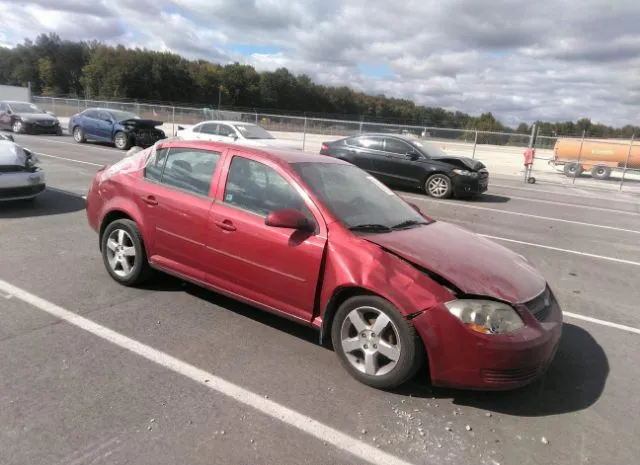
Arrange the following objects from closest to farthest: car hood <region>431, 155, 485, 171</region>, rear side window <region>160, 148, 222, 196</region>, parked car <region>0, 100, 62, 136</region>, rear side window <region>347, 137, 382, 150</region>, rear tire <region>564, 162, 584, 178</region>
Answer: rear side window <region>160, 148, 222, 196</region> → car hood <region>431, 155, 485, 171</region> → rear side window <region>347, 137, 382, 150</region> → rear tire <region>564, 162, 584, 178</region> → parked car <region>0, 100, 62, 136</region>

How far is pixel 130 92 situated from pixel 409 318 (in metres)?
91.4

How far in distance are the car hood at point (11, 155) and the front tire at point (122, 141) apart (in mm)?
11861

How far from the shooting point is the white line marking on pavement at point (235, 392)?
2.74 meters

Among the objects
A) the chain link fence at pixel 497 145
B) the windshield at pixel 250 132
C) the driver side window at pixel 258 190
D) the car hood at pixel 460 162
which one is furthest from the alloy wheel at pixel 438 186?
the driver side window at pixel 258 190

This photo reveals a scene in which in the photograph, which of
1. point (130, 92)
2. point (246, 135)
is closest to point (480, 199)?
point (246, 135)

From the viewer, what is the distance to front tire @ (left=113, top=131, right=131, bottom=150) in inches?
774

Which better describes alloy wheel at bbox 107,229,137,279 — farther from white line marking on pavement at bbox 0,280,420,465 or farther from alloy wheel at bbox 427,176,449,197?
alloy wheel at bbox 427,176,449,197

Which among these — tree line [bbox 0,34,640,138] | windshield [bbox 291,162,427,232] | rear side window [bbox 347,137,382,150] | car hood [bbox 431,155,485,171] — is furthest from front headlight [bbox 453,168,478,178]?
tree line [bbox 0,34,640,138]

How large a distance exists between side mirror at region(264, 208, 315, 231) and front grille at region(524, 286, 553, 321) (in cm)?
157

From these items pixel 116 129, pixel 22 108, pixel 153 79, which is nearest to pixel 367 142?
pixel 116 129

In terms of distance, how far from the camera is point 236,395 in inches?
125

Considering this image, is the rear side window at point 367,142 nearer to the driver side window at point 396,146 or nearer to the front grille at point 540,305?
the driver side window at point 396,146

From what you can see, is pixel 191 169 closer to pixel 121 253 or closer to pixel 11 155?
pixel 121 253

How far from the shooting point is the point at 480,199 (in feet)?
44.3
